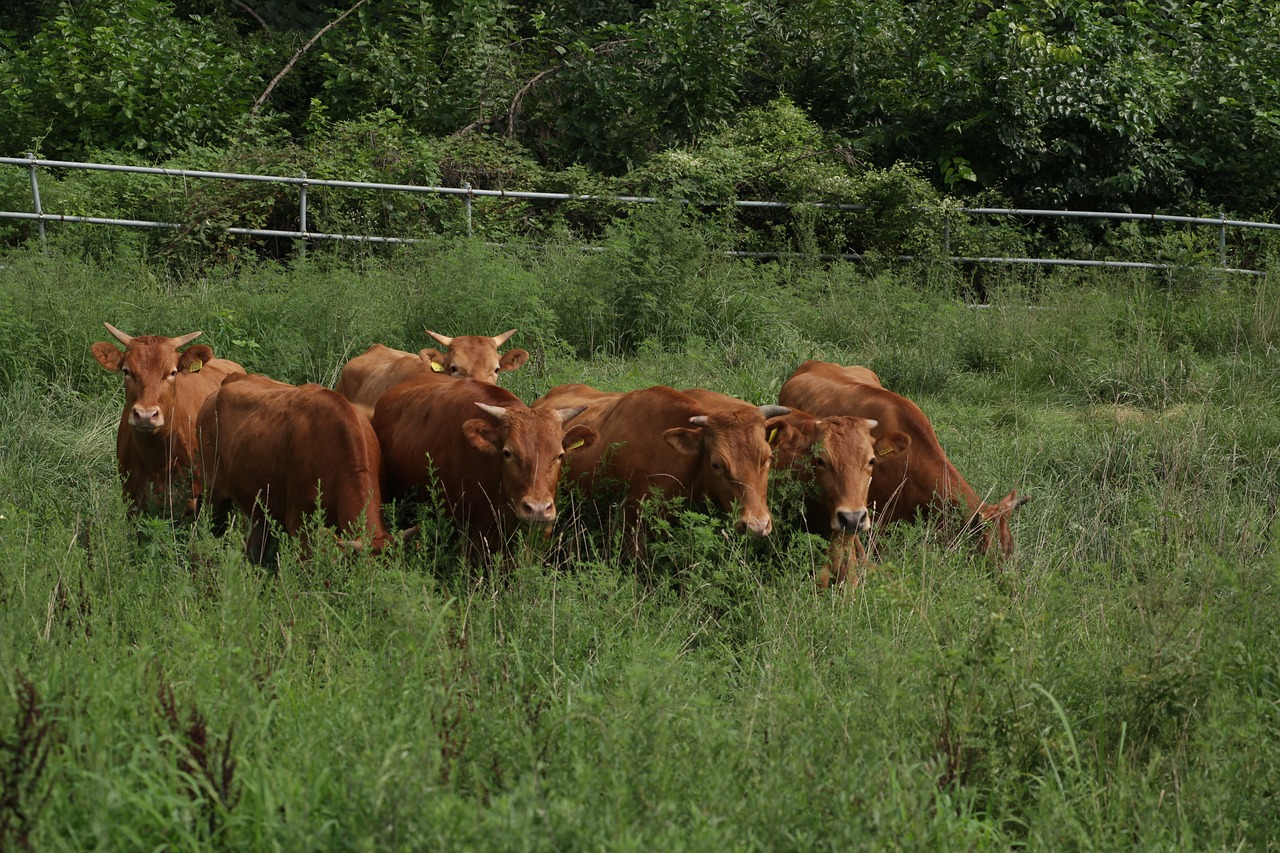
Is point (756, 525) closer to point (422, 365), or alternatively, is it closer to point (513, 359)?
point (422, 365)

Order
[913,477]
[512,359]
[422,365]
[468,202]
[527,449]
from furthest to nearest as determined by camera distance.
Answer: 1. [468,202]
2. [512,359]
3. [422,365]
4. [913,477]
5. [527,449]

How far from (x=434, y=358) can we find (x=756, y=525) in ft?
12.6

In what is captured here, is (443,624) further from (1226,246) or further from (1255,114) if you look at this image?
(1255,114)

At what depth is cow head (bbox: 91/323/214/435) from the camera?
7586 millimetres

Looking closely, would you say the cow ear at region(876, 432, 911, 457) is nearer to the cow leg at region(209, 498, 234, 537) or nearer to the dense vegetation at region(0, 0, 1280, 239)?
the cow leg at region(209, 498, 234, 537)

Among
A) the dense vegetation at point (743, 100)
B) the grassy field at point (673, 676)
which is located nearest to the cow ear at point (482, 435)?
the grassy field at point (673, 676)

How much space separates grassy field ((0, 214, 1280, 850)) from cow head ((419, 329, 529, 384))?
2.29 metres

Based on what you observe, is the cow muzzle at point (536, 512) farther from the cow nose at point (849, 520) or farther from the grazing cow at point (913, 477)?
the grazing cow at point (913, 477)

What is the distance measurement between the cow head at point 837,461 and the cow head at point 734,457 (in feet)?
0.76

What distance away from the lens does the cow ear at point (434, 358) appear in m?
9.10

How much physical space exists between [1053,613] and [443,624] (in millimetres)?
2399

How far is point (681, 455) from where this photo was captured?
6848 millimetres

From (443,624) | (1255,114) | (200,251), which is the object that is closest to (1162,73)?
(1255,114)

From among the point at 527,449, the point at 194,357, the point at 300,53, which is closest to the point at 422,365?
the point at 194,357
